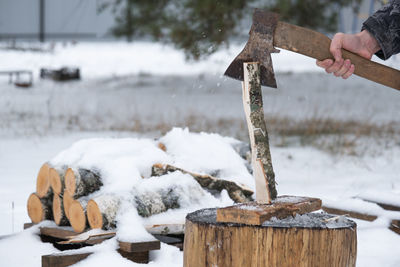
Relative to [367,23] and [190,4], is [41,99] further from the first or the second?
[367,23]

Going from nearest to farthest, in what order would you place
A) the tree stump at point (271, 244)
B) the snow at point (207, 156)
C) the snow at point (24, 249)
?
the tree stump at point (271, 244) < the snow at point (24, 249) < the snow at point (207, 156)

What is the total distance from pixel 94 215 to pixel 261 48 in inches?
62.2

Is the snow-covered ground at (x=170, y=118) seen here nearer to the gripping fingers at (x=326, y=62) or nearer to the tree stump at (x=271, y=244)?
the tree stump at (x=271, y=244)

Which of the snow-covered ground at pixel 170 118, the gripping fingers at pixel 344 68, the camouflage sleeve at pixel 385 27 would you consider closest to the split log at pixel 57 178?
the snow-covered ground at pixel 170 118

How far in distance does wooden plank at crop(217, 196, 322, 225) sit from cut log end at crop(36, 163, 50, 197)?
1.94 metres

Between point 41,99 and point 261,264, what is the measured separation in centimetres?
1107

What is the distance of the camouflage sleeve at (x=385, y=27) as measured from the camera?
9.16 ft

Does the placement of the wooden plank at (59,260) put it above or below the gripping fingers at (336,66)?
below

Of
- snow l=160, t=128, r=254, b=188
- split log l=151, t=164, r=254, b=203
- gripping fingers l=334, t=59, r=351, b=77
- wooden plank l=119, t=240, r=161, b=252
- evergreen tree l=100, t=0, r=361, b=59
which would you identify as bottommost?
wooden plank l=119, t=240, r=161, b=252

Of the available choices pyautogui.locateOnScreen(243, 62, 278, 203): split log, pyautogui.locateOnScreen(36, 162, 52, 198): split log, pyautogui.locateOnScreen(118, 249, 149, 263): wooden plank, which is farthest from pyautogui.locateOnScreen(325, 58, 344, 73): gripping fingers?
pyautogui.locateOnScreen(36, 162, 52, 198): split log

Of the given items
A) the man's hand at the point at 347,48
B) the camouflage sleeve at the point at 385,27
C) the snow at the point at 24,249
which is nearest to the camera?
the man's hand at the point at 347,48

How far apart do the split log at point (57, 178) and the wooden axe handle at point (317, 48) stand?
195cm

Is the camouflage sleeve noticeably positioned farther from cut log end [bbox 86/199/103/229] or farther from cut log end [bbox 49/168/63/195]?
cut log end [bbox 49/168/63/195]

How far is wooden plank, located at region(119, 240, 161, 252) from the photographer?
120 inches
